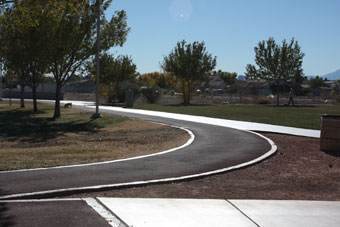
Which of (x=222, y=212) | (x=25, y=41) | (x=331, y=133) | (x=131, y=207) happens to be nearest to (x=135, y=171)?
(x=131, y=207)

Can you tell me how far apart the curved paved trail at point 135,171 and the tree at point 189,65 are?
106 feet

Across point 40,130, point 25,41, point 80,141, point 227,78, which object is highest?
point 227,78

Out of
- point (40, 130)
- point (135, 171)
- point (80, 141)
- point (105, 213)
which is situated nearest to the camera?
point (105, 213)

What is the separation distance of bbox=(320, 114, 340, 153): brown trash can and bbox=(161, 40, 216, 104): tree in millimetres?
32661

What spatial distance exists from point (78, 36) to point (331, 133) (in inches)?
668

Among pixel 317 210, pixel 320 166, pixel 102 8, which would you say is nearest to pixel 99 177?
pixel 317 210

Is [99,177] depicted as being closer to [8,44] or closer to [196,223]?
[196,223]

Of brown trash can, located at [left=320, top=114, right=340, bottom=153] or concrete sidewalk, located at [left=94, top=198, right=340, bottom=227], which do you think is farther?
brown trash can, located at [left=320, top=114, right=340, bottom=153]

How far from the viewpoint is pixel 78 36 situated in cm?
2469

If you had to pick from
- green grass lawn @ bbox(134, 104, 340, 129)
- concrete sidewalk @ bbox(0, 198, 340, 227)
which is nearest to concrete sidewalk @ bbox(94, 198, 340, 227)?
concrete sidewalk @ bbox(0, 198, 340, 227)

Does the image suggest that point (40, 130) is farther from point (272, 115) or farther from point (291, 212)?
point (291, 212)

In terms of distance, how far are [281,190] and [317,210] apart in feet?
4.29

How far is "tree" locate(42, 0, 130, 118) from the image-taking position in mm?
24422

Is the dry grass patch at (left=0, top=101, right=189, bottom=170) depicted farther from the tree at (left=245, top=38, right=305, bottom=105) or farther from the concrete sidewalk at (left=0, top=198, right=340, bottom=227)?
the tree at (left=245, top=38, right=305, bottom=105)
